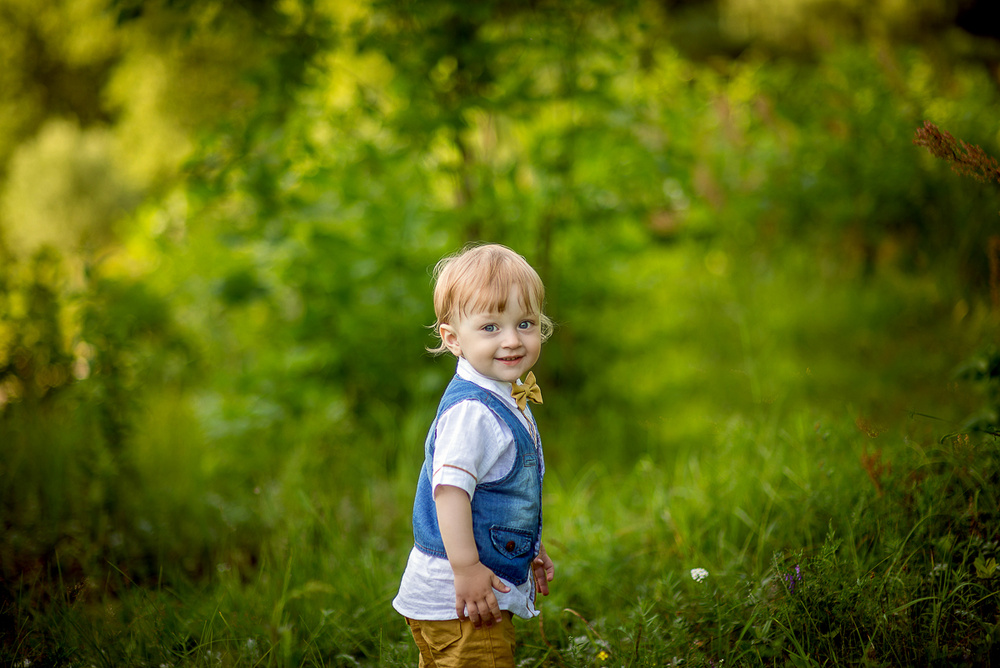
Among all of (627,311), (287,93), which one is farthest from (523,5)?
(627,311)

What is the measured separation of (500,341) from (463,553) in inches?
17.4

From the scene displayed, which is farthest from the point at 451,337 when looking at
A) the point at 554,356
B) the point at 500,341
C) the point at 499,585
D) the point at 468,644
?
the point at 554,356

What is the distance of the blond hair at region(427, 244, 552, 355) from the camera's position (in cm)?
147

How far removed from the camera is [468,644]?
57.3 inches

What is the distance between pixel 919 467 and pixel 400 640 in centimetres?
169

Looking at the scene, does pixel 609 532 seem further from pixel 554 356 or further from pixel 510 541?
pixel 554 356

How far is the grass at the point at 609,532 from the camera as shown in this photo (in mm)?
1783

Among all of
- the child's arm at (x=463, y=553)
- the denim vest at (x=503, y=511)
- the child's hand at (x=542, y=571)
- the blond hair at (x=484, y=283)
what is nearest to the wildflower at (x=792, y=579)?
the child's hand at (x=542, y=571)

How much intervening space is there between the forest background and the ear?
0.84 metres

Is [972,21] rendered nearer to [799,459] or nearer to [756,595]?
[799,459]

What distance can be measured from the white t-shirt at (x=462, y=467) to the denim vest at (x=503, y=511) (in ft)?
0.05

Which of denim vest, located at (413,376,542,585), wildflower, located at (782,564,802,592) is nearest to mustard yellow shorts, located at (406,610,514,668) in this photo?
denim vest, located at (413,376,542,585)

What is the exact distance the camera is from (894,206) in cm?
449

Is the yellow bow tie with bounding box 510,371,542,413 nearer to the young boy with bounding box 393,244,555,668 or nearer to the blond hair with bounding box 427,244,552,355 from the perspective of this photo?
the young boy with bounding box 393,244,555,668
